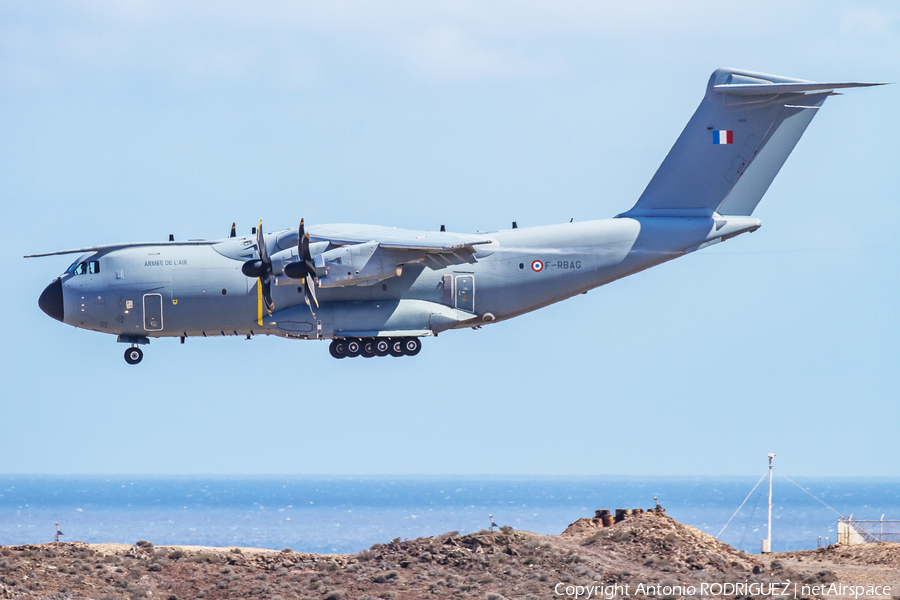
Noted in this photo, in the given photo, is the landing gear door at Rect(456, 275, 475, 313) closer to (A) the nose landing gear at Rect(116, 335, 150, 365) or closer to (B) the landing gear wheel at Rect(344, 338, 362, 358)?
(B) the landing gear wheel at Rect(344, 338, 362, 358)

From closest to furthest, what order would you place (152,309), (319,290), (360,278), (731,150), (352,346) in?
(360,278) < (319,290) < (152,309) < (352,346) < (731,150)

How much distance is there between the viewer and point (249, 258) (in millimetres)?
32656

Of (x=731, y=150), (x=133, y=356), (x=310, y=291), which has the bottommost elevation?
(x=133, y=356)

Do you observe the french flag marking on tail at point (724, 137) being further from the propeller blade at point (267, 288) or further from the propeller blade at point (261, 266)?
the propeller blade at point (267, 288)

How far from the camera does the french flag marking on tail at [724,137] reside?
35.1 meters

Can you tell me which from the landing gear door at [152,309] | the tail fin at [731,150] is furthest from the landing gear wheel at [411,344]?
the tail fin at [731,150]

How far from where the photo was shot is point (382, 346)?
1293 inches

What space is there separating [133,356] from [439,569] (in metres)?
12.0

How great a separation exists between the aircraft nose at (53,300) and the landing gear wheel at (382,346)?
30.5ft

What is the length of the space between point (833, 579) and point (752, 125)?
14.2 meters

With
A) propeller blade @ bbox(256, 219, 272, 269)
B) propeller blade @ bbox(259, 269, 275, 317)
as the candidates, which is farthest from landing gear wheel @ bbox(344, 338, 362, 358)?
propeller blade @ bbox(256, 219, 272, 269)

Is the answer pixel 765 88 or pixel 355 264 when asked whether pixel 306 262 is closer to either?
pixel 355 264

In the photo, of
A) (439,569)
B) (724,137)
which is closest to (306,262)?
(439,569)

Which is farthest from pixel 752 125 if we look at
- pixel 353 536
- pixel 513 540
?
pixel 353 536
